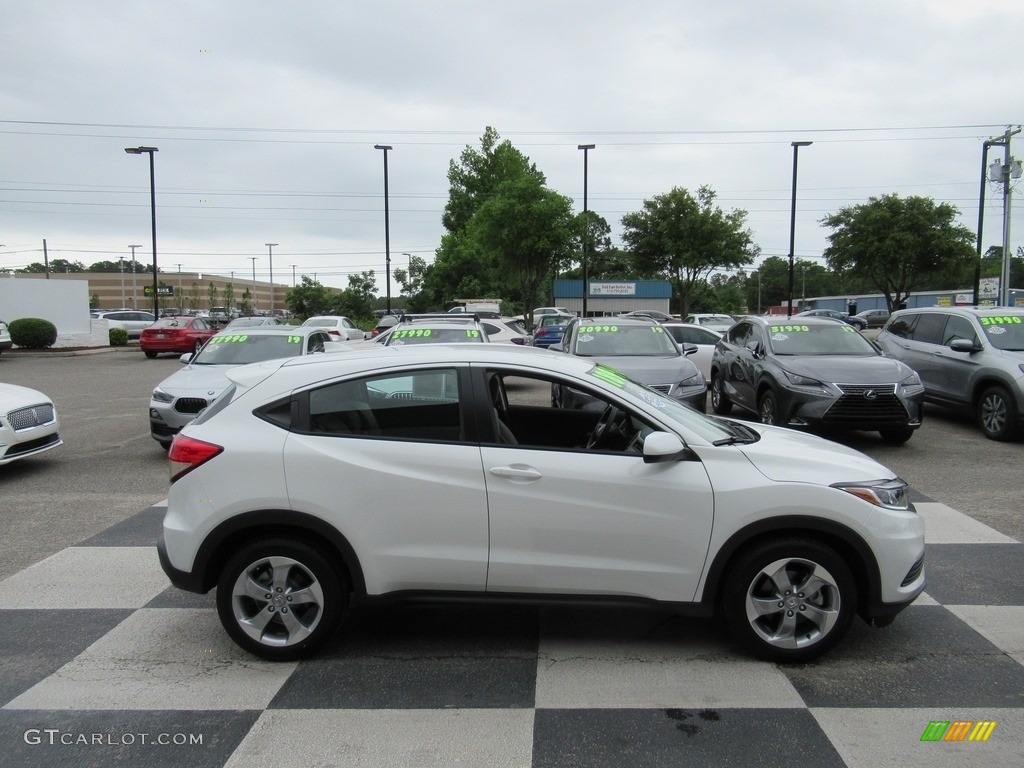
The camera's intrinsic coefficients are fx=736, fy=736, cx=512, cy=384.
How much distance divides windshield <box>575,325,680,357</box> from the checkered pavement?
7.10 m

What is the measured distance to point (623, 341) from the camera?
38.8 ft

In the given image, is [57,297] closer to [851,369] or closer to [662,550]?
[851,369]

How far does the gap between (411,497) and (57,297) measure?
36.7m

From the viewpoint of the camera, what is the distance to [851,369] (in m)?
9.30

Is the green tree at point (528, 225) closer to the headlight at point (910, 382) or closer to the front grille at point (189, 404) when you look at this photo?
the headlight at point (910, 382)

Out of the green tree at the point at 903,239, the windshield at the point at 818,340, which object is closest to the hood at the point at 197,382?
the windshield at the point at 818,340

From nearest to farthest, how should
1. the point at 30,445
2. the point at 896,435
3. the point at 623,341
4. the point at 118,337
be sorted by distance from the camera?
the point at 30,445
the point at 896,435
the point at 623,341
the point at 118,337

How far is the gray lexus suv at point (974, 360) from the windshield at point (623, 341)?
396 cm

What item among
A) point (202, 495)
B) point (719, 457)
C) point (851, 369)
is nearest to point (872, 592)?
point (719, 457)

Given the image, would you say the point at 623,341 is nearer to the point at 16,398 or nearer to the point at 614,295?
the point at 16,398

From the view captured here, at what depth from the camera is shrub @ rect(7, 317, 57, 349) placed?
28547 millimetres

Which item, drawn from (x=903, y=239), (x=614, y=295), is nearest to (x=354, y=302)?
(x=614, y=295)

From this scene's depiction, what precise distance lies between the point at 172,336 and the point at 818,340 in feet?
75.7

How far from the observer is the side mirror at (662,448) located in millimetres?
3545
